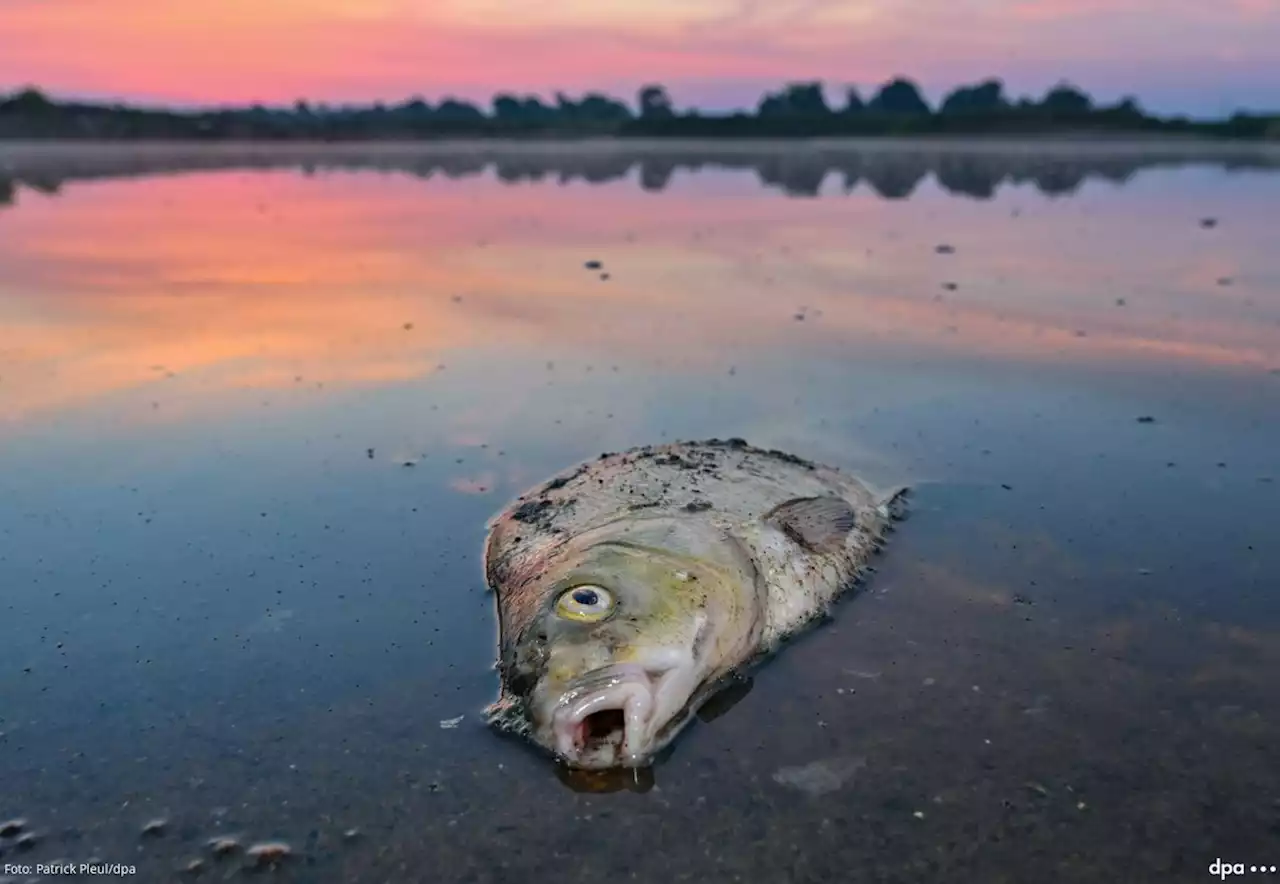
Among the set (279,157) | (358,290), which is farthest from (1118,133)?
(358,290)

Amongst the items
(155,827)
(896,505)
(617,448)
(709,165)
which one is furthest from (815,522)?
(709,165)

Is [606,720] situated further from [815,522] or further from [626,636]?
[815,522]

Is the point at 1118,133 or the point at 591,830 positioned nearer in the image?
the point at 591,830

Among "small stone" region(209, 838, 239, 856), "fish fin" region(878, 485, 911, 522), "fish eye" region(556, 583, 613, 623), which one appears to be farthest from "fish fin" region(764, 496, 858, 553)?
"small stone" region(209, 838, 239, 856)

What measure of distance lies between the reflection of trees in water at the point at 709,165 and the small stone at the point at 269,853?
30312 millimetres

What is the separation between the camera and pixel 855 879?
396 centimetres

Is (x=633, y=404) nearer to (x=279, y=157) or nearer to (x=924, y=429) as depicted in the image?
(x=924, y=429)

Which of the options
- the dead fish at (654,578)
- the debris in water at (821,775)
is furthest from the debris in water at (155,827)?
the debris in water at (821,775)

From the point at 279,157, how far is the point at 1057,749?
213ft

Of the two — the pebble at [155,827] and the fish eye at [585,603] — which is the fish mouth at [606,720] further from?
the pebble at [155,827]

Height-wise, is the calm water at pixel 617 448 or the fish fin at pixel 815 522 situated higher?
the fish fin at pixel 815 522

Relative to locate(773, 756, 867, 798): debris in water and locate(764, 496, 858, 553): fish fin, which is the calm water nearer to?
locate(773, 756, 867, 798): debris in water

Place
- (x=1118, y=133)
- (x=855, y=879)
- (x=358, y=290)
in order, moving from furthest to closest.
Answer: (x=1118, y=133) < (x=358, y=290) < (x=855, y=879)

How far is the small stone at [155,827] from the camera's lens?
4215mm
